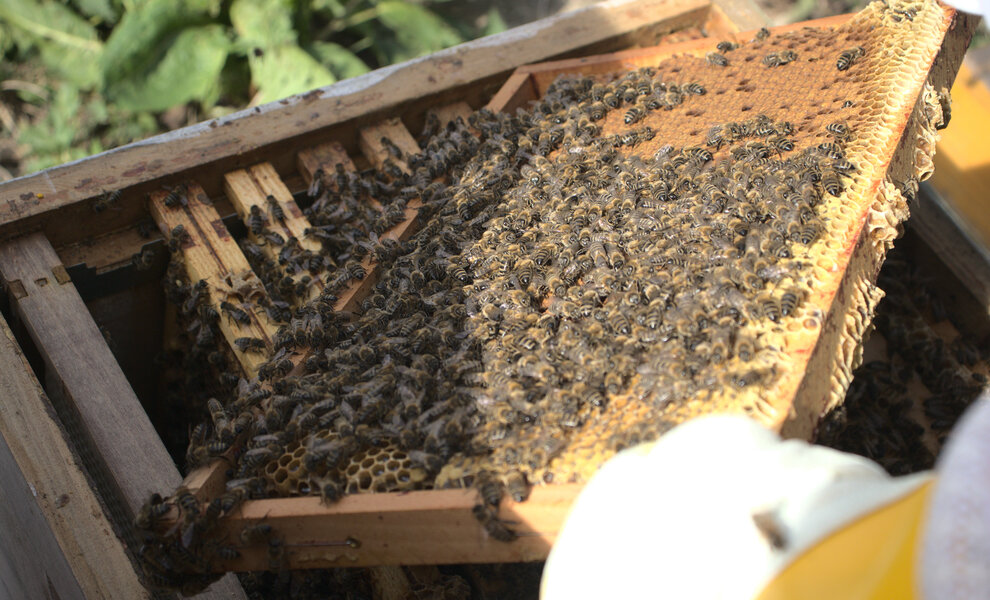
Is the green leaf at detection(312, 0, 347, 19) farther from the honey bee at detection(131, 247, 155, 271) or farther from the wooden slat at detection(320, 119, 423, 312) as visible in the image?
the honey bee at detection(131, 247, 155, 271)

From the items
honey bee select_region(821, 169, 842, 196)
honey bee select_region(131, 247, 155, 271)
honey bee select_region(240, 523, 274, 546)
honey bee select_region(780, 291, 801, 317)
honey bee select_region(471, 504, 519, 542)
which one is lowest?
honey bee select_region(471, 504, 519, 542)

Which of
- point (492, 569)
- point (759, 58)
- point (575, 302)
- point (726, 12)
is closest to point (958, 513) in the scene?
point (575, 302)


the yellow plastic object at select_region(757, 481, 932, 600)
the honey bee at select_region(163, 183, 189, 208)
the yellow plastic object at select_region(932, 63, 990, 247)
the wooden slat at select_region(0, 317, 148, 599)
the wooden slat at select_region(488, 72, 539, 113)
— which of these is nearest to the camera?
the yellow plastic object at select_region(757, 481, 932, 600)

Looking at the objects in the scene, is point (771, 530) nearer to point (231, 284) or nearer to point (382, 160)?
point (231, 284)

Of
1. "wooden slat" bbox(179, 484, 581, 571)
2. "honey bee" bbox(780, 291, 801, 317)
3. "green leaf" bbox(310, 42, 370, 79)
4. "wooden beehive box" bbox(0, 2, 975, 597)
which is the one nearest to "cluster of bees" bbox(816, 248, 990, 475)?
"wooden beehive box" bbox(0, 2, 975, 597)

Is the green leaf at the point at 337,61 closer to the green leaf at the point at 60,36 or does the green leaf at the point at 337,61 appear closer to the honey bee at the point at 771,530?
the green leaf at the point at 60,36

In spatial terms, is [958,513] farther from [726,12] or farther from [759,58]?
[726,12]
